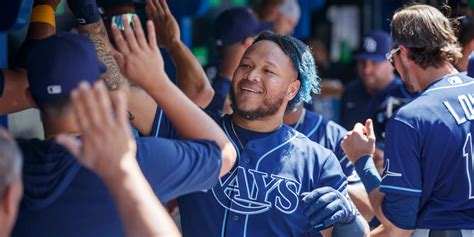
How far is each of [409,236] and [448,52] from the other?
0.75 metres

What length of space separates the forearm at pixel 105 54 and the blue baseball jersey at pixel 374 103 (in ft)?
7.96

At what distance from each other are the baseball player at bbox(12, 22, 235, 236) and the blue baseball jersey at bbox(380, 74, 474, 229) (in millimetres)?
1218

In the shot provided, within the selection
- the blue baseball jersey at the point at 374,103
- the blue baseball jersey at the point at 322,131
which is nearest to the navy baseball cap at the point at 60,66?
the blue baseball jersey at the point at 322,131

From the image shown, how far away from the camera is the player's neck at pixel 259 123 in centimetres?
334

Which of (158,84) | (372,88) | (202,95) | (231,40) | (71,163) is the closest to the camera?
(71,163)

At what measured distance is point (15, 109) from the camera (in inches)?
115

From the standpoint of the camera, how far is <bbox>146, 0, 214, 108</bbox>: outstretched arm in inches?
140

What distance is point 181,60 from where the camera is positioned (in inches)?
143

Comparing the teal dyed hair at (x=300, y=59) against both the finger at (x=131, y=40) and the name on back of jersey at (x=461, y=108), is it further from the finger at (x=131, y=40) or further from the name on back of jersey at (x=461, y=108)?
the finger at (x=131, y=40)

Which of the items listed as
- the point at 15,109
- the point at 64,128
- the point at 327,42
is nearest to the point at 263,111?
the point at 15,109

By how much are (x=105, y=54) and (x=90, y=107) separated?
3.78 feet

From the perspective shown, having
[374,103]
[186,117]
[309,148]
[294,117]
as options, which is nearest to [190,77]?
[309,148]

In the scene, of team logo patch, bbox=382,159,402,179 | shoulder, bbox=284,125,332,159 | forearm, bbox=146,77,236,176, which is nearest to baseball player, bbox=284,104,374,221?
team logo patch, bbox=382,159,402,179

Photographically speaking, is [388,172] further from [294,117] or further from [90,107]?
[90,107]
